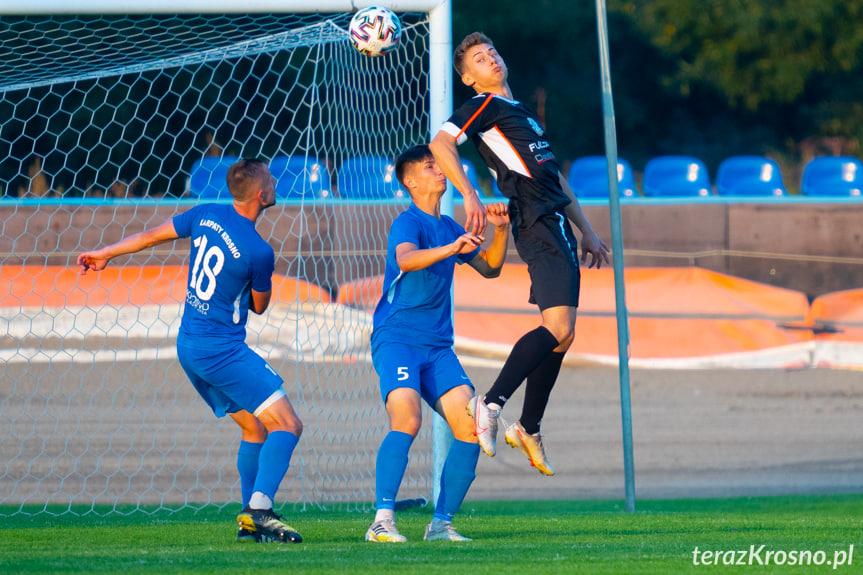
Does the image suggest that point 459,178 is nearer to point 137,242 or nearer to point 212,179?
point 137,242

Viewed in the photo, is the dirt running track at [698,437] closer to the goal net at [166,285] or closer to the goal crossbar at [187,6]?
the goal net at [166,285]

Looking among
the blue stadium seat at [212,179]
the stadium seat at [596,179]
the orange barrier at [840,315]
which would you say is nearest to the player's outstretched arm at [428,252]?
the orange barrier at [840,315]

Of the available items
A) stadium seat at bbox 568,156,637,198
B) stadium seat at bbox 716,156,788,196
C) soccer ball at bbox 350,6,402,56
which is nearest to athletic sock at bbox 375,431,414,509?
soccer ball at bbox 350,6,402,56

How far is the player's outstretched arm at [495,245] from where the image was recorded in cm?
510

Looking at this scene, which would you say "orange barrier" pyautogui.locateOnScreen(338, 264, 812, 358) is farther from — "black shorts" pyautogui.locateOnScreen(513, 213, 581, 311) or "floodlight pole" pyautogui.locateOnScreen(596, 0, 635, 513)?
"black shorts" pyautogui.locateOnScreen(513, 213, 581, 311)

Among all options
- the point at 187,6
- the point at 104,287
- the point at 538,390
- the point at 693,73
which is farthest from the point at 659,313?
the point at 693,73

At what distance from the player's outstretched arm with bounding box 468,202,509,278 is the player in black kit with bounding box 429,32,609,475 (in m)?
0.10

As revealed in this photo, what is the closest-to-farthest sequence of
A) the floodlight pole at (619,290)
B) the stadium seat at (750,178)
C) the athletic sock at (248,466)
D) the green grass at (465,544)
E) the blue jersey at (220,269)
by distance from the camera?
the green grass at (465,544) → the blue jersey at (220,269) → the athletic sock at (248,466) → the floodlight pole at (619,290) → the stadium seat at (750,178)

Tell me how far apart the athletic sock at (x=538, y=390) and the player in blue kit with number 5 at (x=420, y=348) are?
351 mm

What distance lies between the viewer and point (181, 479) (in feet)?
27.5

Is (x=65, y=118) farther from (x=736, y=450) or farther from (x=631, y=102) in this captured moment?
(x=631, y=102)

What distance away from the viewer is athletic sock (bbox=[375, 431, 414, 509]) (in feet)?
16.2

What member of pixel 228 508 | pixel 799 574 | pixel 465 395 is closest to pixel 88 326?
pixel 228 508

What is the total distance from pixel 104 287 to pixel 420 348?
30.3 ft
